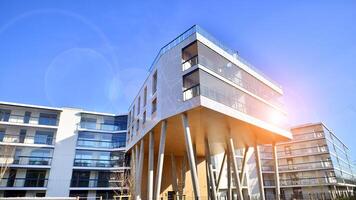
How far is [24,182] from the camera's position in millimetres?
25797

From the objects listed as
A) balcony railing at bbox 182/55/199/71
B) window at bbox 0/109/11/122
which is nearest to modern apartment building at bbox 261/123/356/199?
balcony railing at bbox 182/55/199/71

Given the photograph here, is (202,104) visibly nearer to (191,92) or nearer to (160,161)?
(191,92)

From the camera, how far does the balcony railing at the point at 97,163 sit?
2908 cm

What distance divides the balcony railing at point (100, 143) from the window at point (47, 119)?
13.9 ft

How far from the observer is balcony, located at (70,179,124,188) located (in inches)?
1101

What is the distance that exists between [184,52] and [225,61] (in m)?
3.83

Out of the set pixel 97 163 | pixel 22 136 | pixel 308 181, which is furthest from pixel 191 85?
pixel 308 181

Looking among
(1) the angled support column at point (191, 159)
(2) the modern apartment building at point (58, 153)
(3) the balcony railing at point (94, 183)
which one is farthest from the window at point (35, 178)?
(1) the angled support column at point (191, 159)

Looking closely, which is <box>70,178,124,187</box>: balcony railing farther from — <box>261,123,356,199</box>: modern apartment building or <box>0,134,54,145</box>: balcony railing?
<box>261,123,356,199</box>: modern apartment building

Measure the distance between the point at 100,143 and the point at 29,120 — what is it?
9501 millimetres

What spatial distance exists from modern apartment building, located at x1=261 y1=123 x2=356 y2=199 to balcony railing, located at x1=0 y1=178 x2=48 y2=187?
39.8 metres

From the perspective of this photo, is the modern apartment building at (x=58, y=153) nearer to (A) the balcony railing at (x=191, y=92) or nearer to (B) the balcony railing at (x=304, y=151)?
(A) the balcony railing at (x=191, y=92)

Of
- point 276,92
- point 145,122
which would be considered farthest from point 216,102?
point 276,92

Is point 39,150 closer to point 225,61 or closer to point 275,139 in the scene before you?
point 225,61
